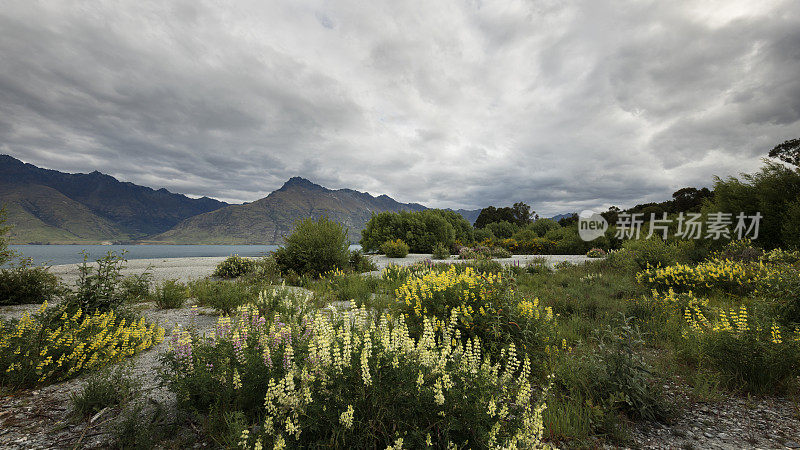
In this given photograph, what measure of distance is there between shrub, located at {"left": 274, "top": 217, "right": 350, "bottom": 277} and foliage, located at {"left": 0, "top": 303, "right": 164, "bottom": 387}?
257 inches

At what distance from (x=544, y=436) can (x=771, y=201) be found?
628 inches

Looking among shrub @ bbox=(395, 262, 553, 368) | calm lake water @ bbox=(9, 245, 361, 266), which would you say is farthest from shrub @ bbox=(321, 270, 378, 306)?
calm lake water @ bbox=(9, 245, 361, 266)

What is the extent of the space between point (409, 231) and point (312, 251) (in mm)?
11100

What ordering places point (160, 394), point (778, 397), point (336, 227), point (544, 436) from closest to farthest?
point (544, 436), point (160, 394), point (778, 397), point (336, 227)

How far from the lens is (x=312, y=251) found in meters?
10.2

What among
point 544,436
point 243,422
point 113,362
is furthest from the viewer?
point 113,362

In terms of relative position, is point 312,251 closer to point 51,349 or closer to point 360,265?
point 360,265

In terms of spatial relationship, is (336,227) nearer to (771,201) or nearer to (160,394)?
(160,394)

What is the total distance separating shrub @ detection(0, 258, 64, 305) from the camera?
6141 millimetres

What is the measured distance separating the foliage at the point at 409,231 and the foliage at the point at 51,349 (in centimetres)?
1703

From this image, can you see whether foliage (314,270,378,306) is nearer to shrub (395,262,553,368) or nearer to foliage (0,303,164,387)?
shrub (395,262,553,368)

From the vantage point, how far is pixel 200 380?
222cm

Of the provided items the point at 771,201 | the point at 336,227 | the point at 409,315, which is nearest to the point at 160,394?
the point at 409,315

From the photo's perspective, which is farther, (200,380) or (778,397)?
(778,397)
